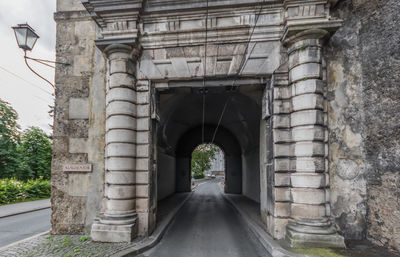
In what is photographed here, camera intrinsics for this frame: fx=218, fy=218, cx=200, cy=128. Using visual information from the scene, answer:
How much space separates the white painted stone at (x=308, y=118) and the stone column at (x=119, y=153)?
158 inches

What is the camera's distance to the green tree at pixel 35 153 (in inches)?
904

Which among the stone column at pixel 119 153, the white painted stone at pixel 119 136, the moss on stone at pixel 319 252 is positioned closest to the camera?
the moss on stone at pixel 319 252

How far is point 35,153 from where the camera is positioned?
23.8 metres

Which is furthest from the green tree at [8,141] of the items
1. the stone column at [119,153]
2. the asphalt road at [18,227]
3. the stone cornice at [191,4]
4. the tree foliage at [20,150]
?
the stone cornice at [191,4]

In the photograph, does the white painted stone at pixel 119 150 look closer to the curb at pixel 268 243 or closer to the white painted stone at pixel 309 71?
the curb at pixel 268 243

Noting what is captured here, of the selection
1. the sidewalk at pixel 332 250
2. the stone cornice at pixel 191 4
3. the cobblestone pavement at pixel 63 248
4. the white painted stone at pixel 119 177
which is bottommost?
the cobblestone pavement at pixel 63 248

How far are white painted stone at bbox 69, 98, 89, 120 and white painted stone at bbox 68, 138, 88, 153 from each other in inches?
24.1

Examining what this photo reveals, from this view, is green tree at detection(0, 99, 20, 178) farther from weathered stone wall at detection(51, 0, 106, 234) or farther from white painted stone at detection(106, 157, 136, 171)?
white painted stone at detection(106, 157, 136, 171)

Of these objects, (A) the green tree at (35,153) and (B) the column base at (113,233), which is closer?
(B) the column base at (113,233)

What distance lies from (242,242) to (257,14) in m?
5.77

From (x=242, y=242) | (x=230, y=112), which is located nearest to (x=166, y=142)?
(x=230, y=112)

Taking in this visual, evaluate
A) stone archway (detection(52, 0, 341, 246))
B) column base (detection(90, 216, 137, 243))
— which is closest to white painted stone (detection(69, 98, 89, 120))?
stone archway (detection(52, 0, 341, 246))

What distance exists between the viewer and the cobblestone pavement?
451 centimetres

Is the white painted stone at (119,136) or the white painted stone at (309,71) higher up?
the white painted stone at (309,71)
